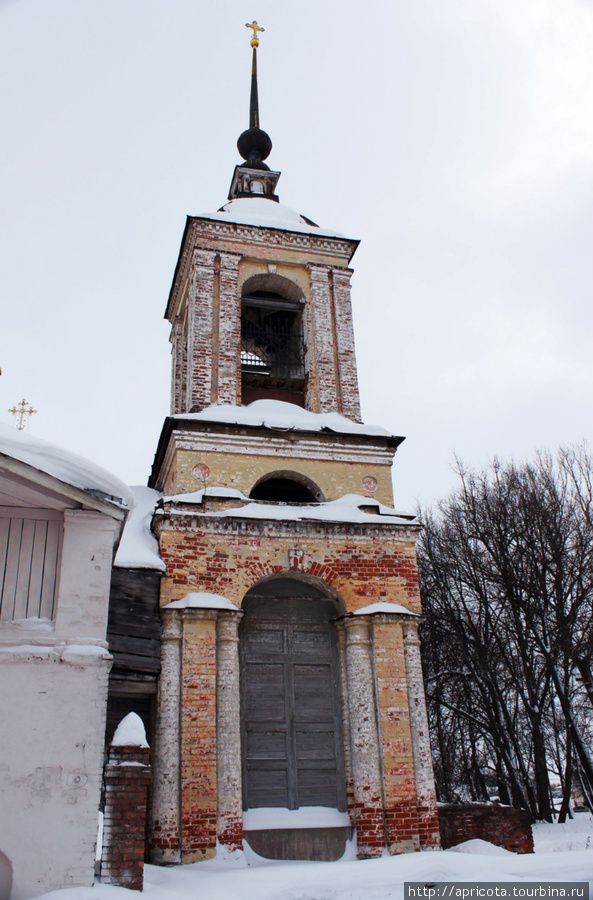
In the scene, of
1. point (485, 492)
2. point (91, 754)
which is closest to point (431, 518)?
point (485, 492)

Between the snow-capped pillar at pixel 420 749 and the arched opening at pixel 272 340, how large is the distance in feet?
17.4

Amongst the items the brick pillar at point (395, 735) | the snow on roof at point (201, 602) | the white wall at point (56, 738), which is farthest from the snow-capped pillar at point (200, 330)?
the white wall at point (56, 738)

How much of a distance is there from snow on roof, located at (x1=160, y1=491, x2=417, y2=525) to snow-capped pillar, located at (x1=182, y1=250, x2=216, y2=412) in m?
2.30

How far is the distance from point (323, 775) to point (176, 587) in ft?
11.1

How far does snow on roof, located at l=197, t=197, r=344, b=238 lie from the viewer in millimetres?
14734

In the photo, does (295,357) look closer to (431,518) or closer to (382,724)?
(382,724)

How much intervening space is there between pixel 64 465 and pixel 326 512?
5720 mm

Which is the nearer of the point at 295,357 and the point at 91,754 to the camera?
the point at 91,754

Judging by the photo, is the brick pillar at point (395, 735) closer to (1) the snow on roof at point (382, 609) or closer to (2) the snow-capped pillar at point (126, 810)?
(1) the snow on roof at point (382, 609)

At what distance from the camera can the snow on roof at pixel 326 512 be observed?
1116cm

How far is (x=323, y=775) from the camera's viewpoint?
1055cm

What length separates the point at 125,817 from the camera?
6.28 metres

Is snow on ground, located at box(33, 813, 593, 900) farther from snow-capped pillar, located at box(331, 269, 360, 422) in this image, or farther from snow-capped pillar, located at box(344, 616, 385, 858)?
snow-capped pillar, located at box(331, 269, 360, 422)

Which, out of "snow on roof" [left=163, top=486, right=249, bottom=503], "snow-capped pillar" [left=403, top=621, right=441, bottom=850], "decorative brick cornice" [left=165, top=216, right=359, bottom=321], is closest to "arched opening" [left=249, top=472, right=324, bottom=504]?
"snow on roof" [left=163, top=486, right=249, bottom=503]
